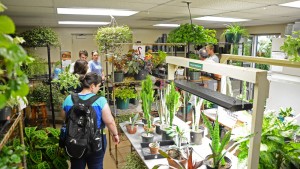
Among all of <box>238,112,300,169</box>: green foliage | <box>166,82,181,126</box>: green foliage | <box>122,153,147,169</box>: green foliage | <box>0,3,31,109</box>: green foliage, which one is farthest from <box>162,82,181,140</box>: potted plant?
<box>0,3,31,109</box>: green foliage

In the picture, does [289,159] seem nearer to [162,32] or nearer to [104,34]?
[104,34]

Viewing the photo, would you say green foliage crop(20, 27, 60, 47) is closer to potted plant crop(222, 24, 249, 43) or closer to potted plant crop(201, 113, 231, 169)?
potted plant crop(222, 24, 249, 43)

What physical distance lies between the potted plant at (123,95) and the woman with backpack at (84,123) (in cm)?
129

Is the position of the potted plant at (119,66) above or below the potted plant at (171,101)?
above

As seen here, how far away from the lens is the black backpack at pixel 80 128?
2299 mm

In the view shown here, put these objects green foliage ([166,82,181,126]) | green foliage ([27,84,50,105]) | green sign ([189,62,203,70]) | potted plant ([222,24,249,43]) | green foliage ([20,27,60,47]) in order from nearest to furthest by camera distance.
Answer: green sign ([189,62,203,70]), green foliage ([166,82,181,126]), potted plant ([222,24,249,43]), green foliage ([20,27,60,47]), green foliage ([27,84,50,105])

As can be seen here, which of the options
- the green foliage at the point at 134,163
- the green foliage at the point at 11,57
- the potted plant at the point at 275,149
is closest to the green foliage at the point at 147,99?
the green foliage at the point at 134,163

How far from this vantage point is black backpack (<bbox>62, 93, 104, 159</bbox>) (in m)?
2.30

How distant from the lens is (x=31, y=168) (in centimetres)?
263

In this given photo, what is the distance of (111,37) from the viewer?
3367 millimetres

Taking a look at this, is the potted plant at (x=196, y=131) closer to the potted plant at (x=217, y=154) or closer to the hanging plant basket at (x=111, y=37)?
the potted plant at (x=217, y=154)

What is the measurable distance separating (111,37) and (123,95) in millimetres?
961

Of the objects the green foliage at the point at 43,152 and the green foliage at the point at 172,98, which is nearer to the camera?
the green foliage at the point at 172,98

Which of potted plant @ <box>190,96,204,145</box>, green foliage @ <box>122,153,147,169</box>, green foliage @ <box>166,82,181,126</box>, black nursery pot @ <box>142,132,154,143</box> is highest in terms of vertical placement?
green foliage @ <box>166,82,181,126</box>
